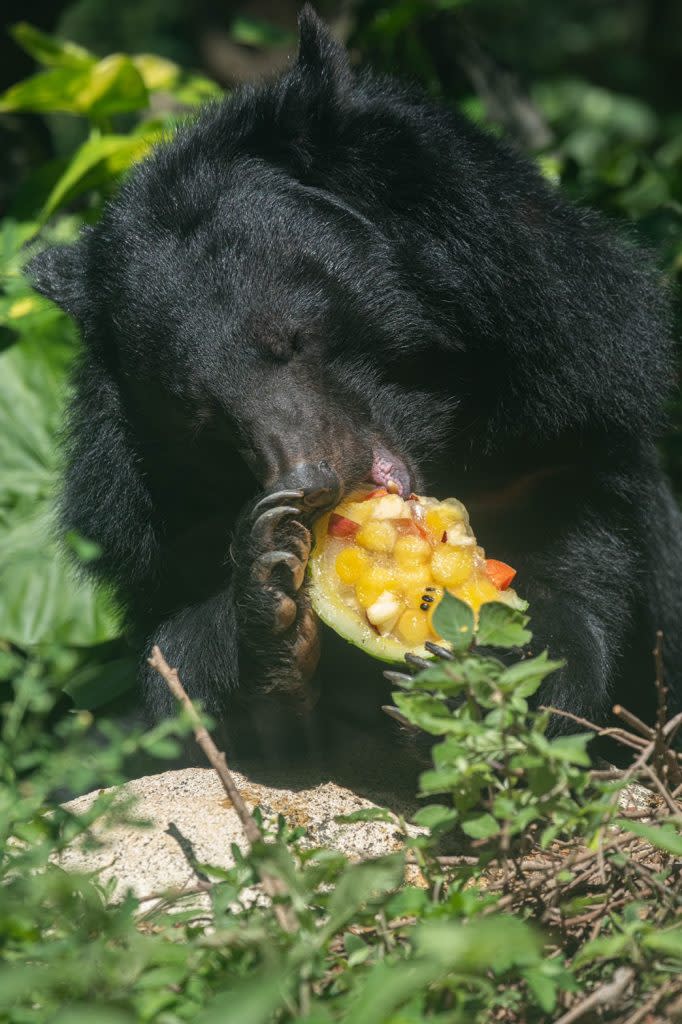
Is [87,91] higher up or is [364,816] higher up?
[87,91]

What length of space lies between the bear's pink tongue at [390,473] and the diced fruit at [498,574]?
32 cm

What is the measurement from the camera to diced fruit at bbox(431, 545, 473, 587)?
2.93 m

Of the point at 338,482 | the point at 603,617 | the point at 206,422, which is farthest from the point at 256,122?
the point at 603,617

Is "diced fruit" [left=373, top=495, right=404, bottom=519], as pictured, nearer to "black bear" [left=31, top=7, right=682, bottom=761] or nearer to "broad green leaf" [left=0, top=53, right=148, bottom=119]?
"black bear" [left=31, top=7, right=682, bottom=761]

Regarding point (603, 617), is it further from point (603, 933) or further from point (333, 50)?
point (333, 50)

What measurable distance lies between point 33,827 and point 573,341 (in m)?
2.01

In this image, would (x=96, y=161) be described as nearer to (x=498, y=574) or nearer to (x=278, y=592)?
(x=278, y=592)

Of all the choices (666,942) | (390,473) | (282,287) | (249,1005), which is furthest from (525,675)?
(282,287)

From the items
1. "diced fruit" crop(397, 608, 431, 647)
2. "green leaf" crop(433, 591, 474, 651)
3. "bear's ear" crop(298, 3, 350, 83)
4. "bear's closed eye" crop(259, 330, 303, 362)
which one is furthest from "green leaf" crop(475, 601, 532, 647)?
"bear's ear" crop(298, 3, 350, 83)

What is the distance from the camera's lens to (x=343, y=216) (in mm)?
3475

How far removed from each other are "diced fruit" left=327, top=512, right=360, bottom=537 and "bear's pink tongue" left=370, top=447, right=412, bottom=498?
21 centimetres

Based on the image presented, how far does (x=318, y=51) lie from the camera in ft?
11.5

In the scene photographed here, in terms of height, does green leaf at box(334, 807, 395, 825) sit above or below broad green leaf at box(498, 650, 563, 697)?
below

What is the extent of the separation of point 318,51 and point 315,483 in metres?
1.38
